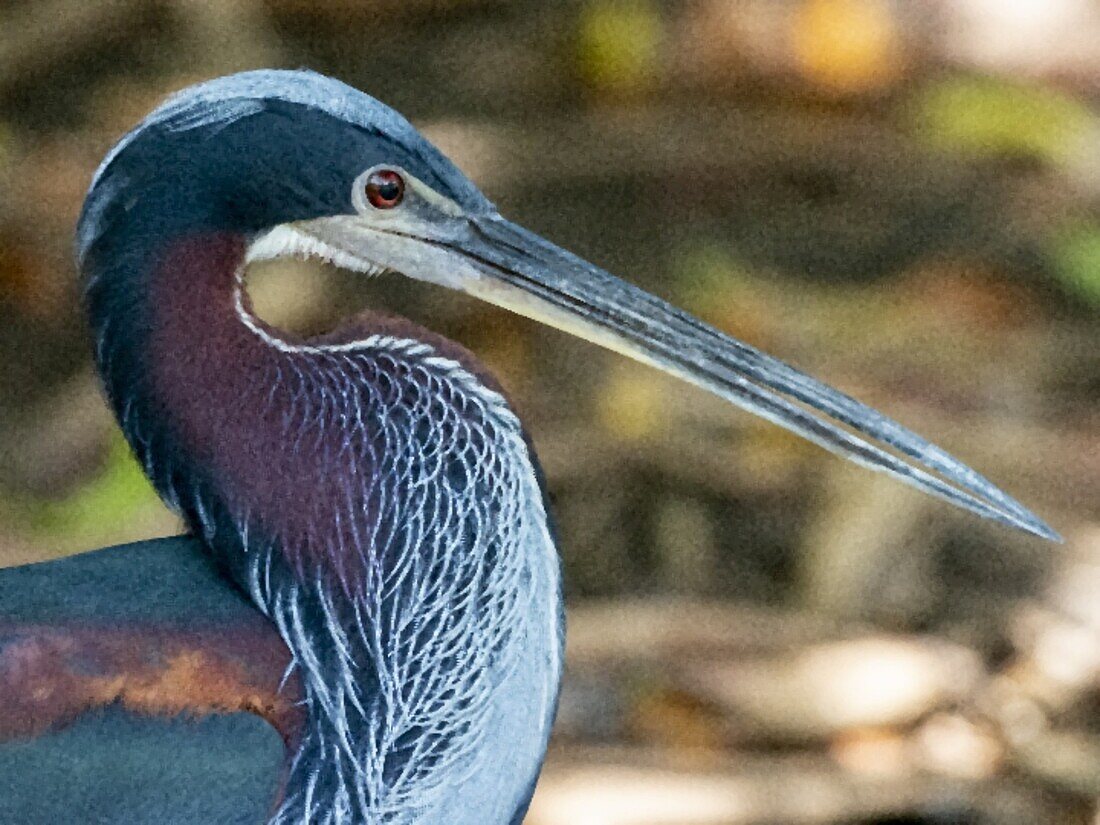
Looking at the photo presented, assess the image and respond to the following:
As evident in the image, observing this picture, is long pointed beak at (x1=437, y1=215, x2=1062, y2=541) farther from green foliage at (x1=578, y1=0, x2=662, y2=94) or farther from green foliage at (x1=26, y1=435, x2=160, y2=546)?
green foliage at (x1=578, y1=0, x2=662, y2=94)

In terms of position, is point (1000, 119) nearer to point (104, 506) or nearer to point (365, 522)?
point (104, 506)

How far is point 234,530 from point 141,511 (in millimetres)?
1100

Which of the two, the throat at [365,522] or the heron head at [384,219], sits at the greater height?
the heron head at [384,219]

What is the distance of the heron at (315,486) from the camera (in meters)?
1.34

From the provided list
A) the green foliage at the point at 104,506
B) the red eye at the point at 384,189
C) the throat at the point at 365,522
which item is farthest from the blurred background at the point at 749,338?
the red eye at the point at 384,189

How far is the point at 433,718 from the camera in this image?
1431 mm

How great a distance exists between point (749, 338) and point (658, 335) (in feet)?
4.54

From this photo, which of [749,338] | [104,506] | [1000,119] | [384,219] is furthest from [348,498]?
[1000,119]

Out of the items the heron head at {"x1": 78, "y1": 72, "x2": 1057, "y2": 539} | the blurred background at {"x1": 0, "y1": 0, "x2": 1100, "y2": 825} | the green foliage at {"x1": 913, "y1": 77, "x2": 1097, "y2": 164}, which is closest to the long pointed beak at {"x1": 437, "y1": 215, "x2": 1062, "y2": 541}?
the heron head at {"x1": 78, "y1": 72, "x2": 1057, "y2": 539}

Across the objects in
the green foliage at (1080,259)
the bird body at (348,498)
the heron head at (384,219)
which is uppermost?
the heron head at (384,219)

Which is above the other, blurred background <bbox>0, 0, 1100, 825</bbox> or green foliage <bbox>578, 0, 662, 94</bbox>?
green foliage <bbox>578, 0, 662, 94</bbox>

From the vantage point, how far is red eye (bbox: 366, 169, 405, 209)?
1.38 m

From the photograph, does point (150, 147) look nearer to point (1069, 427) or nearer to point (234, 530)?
point (234, 530)

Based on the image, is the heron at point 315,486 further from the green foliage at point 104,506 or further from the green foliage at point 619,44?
the green foliage at point 619,44
